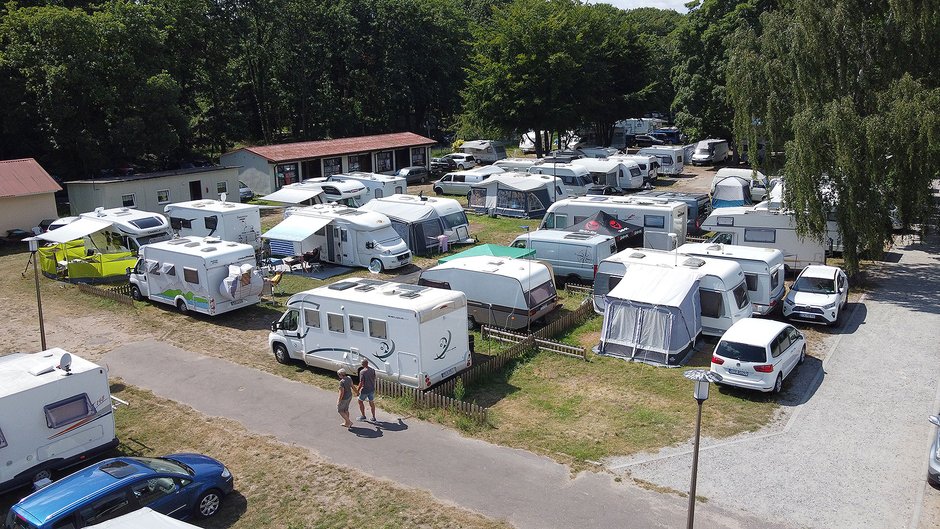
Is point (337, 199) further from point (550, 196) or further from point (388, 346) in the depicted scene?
point (388, 346)

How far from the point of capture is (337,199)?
1390 inches

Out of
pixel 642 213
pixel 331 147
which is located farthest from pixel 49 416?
pixel 331 147

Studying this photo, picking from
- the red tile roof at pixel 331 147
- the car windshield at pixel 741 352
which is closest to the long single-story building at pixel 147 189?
the red tile roof at pixel 331 147

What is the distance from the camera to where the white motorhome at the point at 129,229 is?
84.7 feet

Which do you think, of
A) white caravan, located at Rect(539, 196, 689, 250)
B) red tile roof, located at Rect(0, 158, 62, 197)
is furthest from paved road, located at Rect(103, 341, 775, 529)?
red tile roof, located at Rect(0, 158, 62, 197)

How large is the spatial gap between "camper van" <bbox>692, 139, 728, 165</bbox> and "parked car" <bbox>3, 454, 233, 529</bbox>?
43.6 meters

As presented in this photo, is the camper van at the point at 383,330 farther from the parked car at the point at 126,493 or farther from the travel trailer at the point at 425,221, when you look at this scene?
the travel trailer at the point at 425,221

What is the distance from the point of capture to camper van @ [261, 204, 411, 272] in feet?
83.4

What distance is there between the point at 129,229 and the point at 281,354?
11593 millimetres

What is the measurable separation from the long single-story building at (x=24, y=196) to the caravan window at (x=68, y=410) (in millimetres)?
22147

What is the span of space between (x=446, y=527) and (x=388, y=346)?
525 cm

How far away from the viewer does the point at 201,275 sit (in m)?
20.4

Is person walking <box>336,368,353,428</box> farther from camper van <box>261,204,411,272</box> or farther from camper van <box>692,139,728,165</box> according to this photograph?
camper van <box>692,139,728,165</box>

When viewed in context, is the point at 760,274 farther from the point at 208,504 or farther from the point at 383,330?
the point at 208,504
